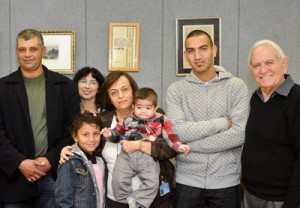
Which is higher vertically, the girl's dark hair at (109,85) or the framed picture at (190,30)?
the framed picture at (190,30)

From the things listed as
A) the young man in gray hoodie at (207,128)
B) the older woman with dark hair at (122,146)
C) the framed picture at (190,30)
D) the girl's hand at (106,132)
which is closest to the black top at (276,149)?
the young man in gray hoodie at (207,128)

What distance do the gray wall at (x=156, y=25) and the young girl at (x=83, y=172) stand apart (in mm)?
1227

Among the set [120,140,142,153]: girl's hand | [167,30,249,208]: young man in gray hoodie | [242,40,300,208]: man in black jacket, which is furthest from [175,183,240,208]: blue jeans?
[120,140,142,153]: girl's hand

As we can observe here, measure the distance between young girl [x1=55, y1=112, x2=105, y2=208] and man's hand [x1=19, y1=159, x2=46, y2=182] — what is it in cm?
29

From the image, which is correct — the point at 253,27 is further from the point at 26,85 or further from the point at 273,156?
the point at 26,85

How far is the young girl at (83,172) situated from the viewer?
6.03 feet

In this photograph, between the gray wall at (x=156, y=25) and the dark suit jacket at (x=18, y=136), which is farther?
the gray wall at (x=156, y=25)

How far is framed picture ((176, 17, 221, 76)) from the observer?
304 centimetres

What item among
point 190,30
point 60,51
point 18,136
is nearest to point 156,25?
point 190,30

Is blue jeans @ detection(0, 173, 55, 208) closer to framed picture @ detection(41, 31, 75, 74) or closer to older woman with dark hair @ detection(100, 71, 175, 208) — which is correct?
older woman with dark hair @ detection(100, 71, 175, 208)

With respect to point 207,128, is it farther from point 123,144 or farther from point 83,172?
point 83,172

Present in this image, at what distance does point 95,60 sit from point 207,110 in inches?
58.2

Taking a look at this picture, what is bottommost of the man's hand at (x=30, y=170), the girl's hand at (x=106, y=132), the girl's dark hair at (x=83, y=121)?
the man's hand at (x=30, y=170)

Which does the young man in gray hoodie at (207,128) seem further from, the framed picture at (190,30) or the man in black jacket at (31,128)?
the framed picture at (190,30)
